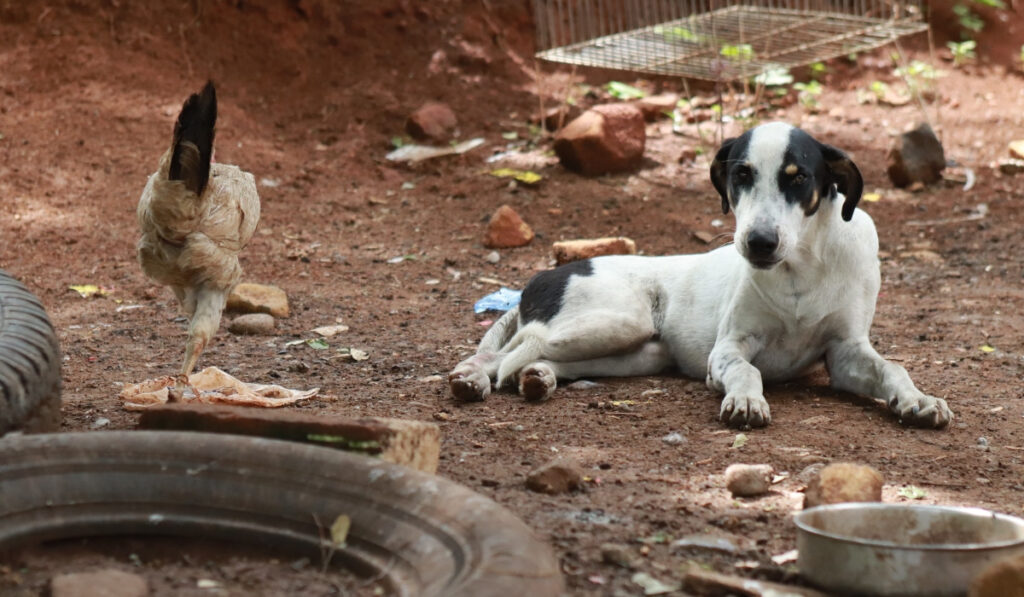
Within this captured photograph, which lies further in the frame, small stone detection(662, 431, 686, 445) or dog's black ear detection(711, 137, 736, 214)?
dog's black ear detection(711, 137, 736, 214)

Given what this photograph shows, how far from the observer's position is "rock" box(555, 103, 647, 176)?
8.02m

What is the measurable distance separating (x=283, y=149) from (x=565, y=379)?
468cm

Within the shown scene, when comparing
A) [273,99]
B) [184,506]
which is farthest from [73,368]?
[273,99]

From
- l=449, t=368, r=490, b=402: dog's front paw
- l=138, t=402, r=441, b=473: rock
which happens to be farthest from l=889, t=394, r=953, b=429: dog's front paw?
l=138, t=402, r=441, b=473: rock

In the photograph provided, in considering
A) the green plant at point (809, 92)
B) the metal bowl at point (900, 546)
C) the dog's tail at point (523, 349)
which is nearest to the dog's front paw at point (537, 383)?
the dog's tail at point (523, 349)

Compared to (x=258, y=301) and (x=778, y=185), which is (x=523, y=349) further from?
(x=258, y=301)

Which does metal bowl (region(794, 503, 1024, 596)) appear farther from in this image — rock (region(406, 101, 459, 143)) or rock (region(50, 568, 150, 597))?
rock (region(406, 101, 459, 143))

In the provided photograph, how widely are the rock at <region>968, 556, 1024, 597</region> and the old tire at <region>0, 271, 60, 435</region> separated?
Result: 2406 mm

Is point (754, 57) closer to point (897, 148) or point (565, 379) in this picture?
point (897, 148)

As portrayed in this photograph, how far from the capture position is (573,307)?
460cm

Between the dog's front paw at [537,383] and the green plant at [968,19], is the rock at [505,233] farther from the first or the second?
the green plant at [968,19]

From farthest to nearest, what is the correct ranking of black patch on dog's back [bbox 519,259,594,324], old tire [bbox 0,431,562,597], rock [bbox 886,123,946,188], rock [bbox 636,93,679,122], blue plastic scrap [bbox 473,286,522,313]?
rock [bbox 636,93,679,122], rock [bbox 886,123,946,188], blue plastic scrap [bbox 473,286,522,313], black patch on dog's back [bbox 519,259,594,324], old tire [bbox 0,431,562,597]

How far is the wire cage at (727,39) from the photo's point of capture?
8.05 m

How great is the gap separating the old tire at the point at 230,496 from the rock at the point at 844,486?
2.93ft
